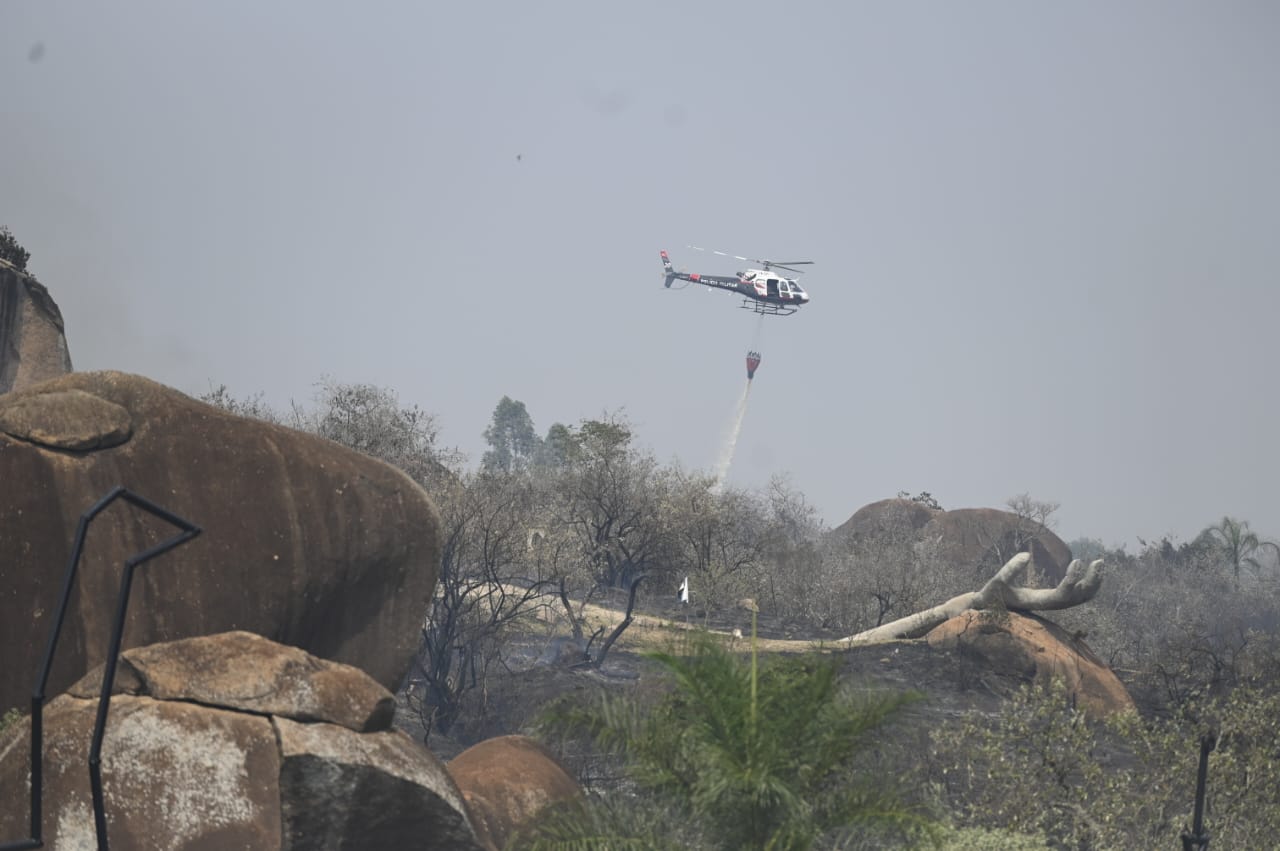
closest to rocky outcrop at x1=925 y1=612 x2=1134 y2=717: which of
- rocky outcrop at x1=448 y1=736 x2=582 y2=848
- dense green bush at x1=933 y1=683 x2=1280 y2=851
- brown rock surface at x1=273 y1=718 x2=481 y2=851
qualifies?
dense green bush at x1=933 y1=683 x2=1280 y2=851

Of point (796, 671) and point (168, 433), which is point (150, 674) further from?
point (796, 671)

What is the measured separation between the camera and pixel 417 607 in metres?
17.1

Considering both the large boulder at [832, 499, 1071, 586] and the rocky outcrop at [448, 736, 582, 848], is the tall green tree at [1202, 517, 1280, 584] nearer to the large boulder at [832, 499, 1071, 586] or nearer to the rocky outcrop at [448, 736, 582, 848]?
the large boulder at [832, 499, 1071, 586]

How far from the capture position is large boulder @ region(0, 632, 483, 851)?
12.1 metres

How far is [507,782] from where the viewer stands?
57.4 feet

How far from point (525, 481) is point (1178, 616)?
31133mm

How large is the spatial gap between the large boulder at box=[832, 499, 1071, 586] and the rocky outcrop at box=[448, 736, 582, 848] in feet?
205

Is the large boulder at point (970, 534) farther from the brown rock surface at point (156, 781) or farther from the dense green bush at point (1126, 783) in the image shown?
the brown rock surface at point (156, 781)

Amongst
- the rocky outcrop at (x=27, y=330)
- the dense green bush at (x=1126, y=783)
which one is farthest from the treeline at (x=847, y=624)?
the rocky outcrop at (x=27, y=330)

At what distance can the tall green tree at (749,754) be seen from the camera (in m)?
12.3

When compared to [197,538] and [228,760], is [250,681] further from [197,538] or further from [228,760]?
[197,538]

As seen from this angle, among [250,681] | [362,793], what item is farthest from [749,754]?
[250,681]

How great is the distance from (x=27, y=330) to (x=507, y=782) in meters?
22.1

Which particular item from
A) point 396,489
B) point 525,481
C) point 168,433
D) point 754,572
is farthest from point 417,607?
point 525,481
